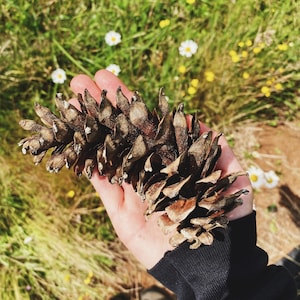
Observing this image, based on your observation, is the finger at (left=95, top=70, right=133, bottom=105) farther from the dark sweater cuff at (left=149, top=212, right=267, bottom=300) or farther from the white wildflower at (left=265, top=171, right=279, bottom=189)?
the white wildflower at (left=265, top=171, right=279, bottom=189)

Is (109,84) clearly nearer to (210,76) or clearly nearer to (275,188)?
(210,76)

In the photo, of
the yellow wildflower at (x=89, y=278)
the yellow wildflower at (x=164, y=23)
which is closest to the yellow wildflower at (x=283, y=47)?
the yellow wildflower at (x=164, y=23)

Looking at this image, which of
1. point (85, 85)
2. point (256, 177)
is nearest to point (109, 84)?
point (85, 85)

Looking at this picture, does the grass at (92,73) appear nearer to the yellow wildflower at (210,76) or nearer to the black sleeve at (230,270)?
the yellow wildflower at (210,76)

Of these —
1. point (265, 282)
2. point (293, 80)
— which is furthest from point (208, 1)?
point (265, 282)

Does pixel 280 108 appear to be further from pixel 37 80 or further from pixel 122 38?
pixel 37 80

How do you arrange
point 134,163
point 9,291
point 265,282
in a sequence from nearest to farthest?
point 134,163 < point 265,282 < point 9,291
